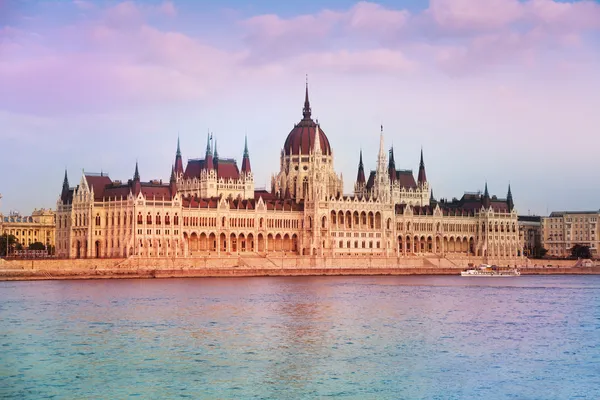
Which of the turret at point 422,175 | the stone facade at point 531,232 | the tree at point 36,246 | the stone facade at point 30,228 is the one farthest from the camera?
the stone facade at point 531,232

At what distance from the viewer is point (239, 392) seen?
3753 cm

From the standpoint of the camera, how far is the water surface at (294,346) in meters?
38.6

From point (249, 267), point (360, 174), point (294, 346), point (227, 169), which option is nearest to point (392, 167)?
point (360, 174)

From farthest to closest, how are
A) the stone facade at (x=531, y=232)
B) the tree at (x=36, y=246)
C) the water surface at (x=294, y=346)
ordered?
1. the stone facade at (x=531, y=232)
2. the tree at (x=36, y=246)
3. the water surface at (x=294, y=346)

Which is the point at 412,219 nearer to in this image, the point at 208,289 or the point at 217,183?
the point at 217,183

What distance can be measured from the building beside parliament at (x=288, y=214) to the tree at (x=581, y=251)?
12.9 meters

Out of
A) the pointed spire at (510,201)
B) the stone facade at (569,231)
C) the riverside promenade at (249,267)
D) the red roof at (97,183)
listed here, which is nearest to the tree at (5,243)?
the red roof at (97,183)

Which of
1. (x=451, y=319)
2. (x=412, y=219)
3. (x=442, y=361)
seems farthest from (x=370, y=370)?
(x=412, y=219)

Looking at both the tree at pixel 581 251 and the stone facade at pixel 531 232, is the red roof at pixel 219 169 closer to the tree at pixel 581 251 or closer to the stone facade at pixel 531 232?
the tree at pixel 581 251

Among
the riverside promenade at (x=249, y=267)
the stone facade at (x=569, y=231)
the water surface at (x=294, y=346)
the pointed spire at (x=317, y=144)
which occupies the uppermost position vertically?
the pointed spire at (x=317, y=144)

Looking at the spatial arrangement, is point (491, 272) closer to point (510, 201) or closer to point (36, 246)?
point (510, 201)

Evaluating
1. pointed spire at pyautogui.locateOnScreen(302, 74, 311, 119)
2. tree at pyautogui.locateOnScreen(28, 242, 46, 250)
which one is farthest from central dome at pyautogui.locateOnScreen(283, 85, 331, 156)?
tree at pyautogui.locateOnScreen(28, 242, 46, 250)

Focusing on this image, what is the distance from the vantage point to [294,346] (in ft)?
161

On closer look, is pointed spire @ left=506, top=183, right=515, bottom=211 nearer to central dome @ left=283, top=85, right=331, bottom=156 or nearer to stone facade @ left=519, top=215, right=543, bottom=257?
stone facade @ left=519, top=215, right=543, bottom=257
